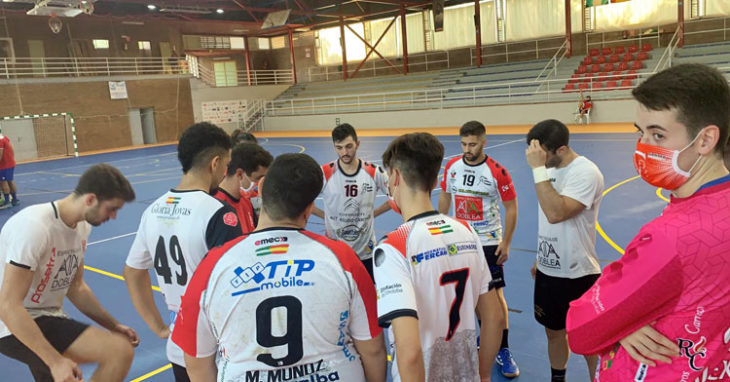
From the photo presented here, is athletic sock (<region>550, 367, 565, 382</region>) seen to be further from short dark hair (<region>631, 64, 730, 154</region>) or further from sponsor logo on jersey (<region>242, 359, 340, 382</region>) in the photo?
short dark hair (<region>631, 64, 730, 154</region>)

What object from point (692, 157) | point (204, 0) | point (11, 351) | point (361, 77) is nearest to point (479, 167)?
point (692, 157)

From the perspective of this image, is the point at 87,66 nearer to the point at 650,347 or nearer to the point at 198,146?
the point at 198,146

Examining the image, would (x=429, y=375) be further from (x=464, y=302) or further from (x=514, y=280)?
(x=514, y=280)

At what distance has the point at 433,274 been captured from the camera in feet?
8.50

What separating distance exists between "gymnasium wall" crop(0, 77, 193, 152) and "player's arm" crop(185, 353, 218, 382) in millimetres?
32726

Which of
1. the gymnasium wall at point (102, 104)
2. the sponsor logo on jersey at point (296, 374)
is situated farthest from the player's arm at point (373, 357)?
the gymnasium wall at point (102, 104)

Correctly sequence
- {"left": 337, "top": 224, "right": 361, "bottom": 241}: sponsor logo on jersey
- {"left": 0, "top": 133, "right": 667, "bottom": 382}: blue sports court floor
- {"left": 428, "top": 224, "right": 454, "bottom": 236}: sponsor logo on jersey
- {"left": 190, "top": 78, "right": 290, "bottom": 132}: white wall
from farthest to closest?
{"left": 190, "top": 78, "right": 290, "bottom": 132}: white wall < {"left": 337, "top": 224, "right": 361, "bottom": 241}: sponsor logo on jersey < {"left": 0, "top": 133, "right": 667, "bottom": 382}: blue sports court floor < {"left": 428, "top": 224, "right": 454, "bottom": 236}: sponsor logo on jersey

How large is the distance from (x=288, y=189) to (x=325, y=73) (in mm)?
43856

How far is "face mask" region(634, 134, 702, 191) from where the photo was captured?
1815 mm

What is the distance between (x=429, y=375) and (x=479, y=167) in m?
3.19

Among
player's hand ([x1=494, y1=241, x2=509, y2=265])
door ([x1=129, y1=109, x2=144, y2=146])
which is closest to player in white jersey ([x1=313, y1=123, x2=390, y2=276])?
player's hand ([x1=494, y1=241, x2=509, y2=265])

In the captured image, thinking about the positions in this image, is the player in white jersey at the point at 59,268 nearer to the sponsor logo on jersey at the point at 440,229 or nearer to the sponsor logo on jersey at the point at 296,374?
the sponsor logo on jersey at the point at 296,374

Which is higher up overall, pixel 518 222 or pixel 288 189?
pixel 288 189

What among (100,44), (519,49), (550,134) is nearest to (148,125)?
(100,44)
